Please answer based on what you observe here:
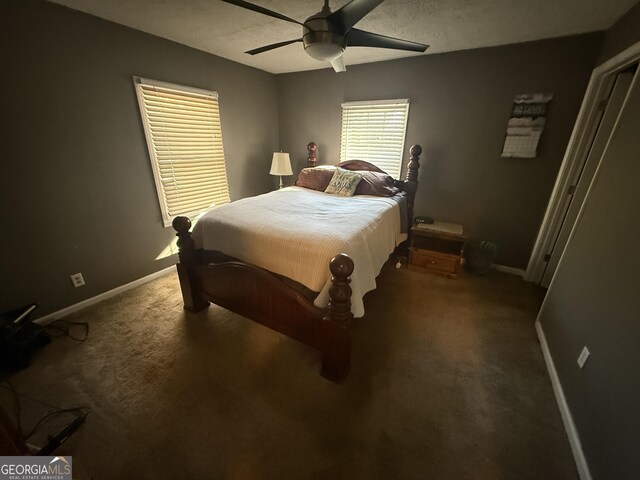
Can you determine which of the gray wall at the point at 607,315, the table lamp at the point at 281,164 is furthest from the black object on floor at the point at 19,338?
the gray wall at the point at 607,315

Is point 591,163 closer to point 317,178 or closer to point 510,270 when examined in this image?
point 510,270

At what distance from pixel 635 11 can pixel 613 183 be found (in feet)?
4.34

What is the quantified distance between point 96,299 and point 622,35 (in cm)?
479

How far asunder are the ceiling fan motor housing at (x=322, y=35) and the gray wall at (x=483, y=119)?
1.88m

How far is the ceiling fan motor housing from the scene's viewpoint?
140 centimetres

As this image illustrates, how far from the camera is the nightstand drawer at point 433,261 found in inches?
110

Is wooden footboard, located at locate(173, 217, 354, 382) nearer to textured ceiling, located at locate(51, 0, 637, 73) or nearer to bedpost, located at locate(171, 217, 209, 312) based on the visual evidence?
bedpost, located at locate(171, 217, 209, 312)

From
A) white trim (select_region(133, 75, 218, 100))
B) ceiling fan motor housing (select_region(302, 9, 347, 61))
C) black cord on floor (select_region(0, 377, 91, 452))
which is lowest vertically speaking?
black cord on floor (select_region(0, 377, 91, 452))

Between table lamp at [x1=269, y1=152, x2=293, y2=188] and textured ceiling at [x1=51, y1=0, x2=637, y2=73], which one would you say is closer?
textured ceiling at [x1=51, y1=0, x2=637, y2=73]

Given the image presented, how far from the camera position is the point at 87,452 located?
1.24m

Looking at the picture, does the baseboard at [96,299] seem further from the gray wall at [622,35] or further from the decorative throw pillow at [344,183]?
the gray wall at [622,35]

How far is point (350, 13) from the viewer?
133 centimetres

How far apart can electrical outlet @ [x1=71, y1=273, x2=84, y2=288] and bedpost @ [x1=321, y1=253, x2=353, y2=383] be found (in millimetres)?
2256

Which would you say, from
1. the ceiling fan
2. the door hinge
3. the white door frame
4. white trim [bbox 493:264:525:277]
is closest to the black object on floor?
the ceiling fan
